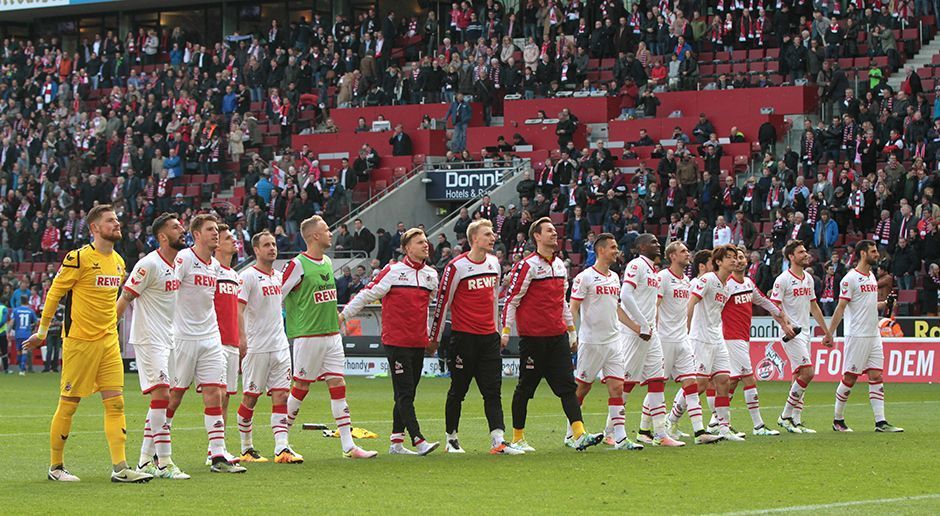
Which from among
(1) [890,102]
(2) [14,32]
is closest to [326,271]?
(1) [890,102]

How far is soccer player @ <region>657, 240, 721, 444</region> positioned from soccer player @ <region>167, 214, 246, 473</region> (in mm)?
5478

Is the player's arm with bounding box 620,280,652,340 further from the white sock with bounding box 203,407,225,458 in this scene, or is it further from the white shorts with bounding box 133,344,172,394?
the white shorts with bounding box 133,344,172,394

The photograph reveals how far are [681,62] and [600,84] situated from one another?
2.87 m

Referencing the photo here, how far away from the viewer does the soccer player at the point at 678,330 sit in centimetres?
1741

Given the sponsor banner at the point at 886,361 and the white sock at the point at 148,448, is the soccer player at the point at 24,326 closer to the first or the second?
the sponsor banner at the point at 886,361

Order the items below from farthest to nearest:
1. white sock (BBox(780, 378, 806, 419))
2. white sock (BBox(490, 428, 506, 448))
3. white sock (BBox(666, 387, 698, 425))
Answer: white sock (BBox(780, 378, 806, 419)) → white sock (BBox(666, 387, 698, 425)) → white sock (BBox(490, 428, 506, 448))

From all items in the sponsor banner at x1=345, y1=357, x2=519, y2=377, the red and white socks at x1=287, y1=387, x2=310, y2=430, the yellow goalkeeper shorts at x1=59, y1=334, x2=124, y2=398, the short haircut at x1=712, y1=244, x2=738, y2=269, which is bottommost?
the sponsor banner at x1=345, y1=357, x2=519, y2=377

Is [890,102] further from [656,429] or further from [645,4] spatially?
[656,429]

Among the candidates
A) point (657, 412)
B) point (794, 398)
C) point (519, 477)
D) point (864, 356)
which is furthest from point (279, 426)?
point (864, 356)

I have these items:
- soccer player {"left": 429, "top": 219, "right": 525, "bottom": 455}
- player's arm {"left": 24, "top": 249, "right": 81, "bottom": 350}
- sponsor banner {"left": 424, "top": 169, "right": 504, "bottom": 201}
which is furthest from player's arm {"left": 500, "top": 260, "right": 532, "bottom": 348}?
sponsor banner {"left": 424, "top": 169, "right": 504, "bottom": 201}

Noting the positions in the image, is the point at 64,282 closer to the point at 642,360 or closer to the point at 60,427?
the point at 60,427

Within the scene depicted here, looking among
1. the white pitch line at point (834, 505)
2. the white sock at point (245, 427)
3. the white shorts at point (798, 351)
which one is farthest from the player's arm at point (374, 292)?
the white pitch line at point (834, 505)

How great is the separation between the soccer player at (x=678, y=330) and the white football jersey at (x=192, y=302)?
553cm

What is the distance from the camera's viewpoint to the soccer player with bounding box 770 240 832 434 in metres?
19.0
